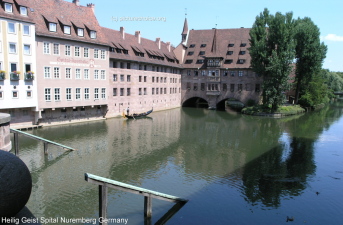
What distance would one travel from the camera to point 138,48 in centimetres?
5078

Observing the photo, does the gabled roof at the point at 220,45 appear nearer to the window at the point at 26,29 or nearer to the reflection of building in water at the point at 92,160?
the reflection of building in water at the point at 92,160

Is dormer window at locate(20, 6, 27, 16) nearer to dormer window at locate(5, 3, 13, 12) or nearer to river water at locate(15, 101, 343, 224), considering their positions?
dormer window at locate(5, 3, 13, 12)

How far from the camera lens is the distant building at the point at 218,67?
192ft

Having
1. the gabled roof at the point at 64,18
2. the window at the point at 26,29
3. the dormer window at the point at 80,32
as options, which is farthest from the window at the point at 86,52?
the window at the point at 26,29

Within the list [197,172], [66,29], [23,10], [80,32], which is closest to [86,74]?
[80,32]

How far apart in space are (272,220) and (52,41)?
3021cm

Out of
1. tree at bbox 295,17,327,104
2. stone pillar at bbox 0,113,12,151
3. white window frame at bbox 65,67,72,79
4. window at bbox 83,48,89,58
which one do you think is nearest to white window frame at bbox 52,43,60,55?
white window frame at bbox 65,67,72,79

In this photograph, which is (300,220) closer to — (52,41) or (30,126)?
(30,126)

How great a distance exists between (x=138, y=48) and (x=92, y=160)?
31.6m

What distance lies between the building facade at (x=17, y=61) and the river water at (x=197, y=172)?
3.64 m

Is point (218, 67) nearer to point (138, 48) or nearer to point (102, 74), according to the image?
point (138, 48)

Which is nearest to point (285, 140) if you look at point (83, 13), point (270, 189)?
point (270, 189)

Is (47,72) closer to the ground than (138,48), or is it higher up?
closer to the ground

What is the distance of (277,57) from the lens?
48500 mm
